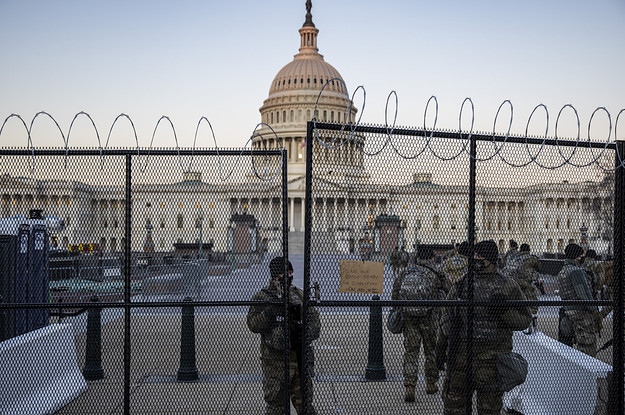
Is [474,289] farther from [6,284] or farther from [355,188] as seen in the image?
[6,284]

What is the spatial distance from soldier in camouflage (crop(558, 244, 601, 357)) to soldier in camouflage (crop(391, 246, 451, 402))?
5.33 feet

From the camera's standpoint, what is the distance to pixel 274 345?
5.81m

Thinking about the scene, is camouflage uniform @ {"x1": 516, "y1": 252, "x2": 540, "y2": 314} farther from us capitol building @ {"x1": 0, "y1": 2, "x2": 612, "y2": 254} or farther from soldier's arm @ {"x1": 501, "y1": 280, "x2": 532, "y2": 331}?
soldier's arm @ {"x1": 501, "y1": 280, "x2": 532, "y2": 331}

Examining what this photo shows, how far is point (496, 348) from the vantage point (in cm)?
578

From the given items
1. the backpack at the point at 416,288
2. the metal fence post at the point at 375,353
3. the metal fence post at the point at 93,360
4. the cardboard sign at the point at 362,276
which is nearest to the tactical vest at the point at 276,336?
the cardboard sign at the point at 362,276

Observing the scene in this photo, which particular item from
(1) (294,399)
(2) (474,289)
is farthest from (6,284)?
(2) (474,289)

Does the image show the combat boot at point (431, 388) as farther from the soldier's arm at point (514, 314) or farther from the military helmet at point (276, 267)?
the military helmet at point (276, 267)

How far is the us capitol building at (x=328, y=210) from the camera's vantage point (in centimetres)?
571

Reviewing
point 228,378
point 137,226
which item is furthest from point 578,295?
point 137,226

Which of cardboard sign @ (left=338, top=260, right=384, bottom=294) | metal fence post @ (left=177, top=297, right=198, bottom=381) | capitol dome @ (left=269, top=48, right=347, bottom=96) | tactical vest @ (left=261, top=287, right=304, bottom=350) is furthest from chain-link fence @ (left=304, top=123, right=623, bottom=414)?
capitol dome @ (left=269, top=48, right=347, bottom=96)

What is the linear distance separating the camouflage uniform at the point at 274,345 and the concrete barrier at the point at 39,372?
2470 mm

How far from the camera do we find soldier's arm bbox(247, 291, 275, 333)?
5754mm

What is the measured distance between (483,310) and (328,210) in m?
1.70

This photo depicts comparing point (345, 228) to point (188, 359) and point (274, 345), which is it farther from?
point (188, 359)
